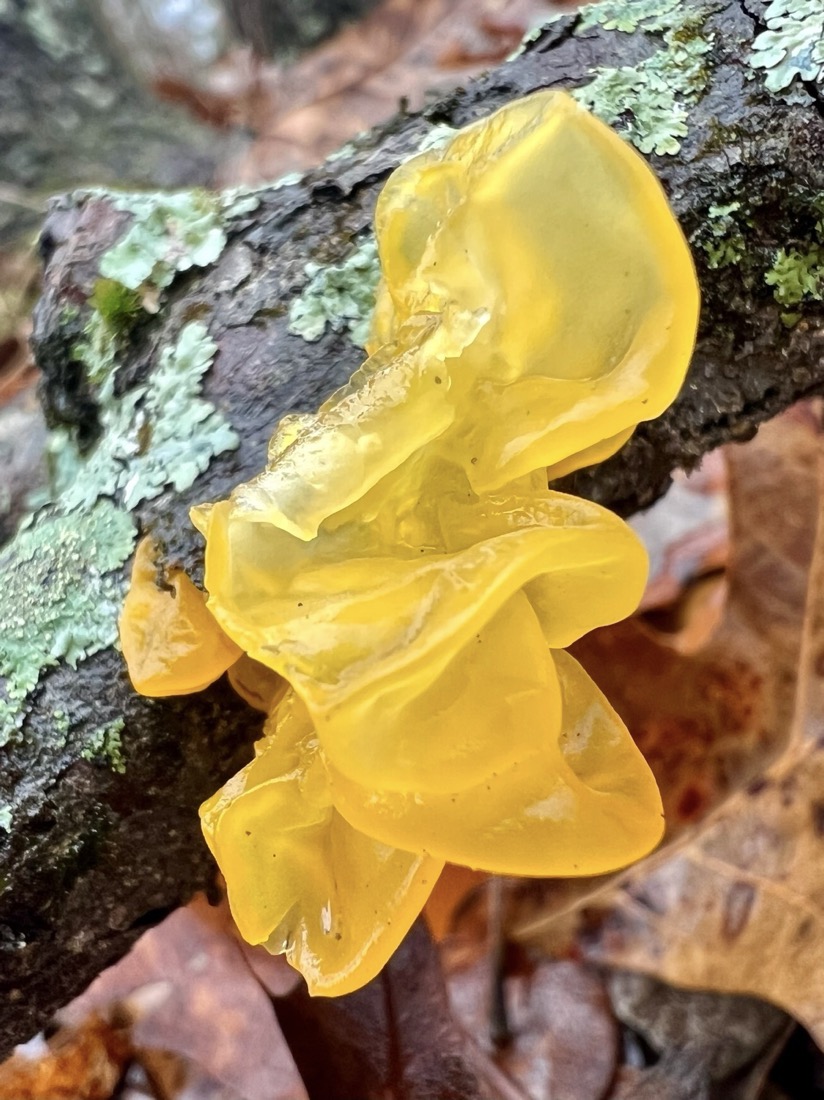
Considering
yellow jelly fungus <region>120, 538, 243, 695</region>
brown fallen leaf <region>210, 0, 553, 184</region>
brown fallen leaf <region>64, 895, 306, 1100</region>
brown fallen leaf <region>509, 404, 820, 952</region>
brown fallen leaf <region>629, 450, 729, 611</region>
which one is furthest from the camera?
brown fallen leaf <region>210, 0, 553, 184</region>

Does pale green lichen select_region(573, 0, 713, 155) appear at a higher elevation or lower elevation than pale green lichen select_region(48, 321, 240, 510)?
higher

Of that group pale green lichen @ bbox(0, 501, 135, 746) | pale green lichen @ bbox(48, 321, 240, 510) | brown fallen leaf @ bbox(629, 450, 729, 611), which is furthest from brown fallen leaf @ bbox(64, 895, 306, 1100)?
brown fallen leaf @ bbox(629, 450, 729, 611)

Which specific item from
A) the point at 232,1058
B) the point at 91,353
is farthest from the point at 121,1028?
the point at 91,353

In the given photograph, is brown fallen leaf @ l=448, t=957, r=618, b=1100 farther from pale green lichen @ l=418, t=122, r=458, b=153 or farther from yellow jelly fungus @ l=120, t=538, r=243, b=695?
pale green lichen @ l=418, t=122, r=458, b=153

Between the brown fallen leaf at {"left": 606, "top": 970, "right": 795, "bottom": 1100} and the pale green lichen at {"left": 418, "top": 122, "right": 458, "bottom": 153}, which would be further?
the brown fallen leaf at {"left": 606, "top": 970, "right": 795, "bottom": 1100}

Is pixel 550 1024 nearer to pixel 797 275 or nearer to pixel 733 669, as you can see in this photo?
pixel 733 669

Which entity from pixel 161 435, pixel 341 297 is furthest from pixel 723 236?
pixel 161 435

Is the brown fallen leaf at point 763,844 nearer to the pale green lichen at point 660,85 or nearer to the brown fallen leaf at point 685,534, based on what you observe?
the brown fallen leaf at point 685,534
